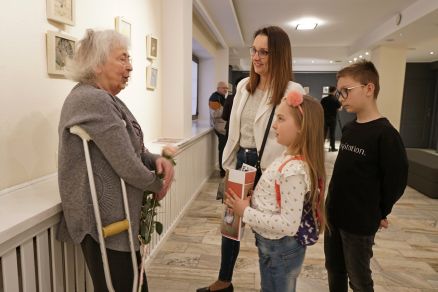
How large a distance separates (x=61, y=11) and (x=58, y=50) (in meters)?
0.20

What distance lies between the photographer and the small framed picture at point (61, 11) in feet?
5.02

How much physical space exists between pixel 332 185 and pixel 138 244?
1.01 meters

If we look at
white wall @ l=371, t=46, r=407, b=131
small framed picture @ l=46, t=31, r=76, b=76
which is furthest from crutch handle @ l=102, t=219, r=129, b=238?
white wall @ l=371, t=46, r=407, b=131

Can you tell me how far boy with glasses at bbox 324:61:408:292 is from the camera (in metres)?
1.44

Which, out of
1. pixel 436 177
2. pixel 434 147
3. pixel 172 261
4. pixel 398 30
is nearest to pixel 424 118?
pixel 434 147

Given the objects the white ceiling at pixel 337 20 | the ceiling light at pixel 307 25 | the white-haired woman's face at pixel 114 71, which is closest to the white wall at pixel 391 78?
the white ceiling at pixel 337 20

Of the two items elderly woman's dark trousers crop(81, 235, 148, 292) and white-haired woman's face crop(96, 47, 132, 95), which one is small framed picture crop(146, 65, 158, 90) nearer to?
white-haired woman's face crop(96, 47, 132, 95)

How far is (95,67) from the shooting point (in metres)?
1.20

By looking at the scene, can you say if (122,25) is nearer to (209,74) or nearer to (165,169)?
(165,169)

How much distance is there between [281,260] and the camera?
1286 millimetres

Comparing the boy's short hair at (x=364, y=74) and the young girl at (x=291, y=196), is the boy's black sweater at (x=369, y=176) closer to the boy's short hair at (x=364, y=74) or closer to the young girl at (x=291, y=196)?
the boy's short hair at (x=364, y=74)

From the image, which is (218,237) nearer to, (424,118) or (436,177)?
(436,177)

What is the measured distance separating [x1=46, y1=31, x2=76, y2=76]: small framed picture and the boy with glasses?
1.41 m

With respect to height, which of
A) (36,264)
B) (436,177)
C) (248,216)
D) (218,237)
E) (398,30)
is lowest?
(218,237)
